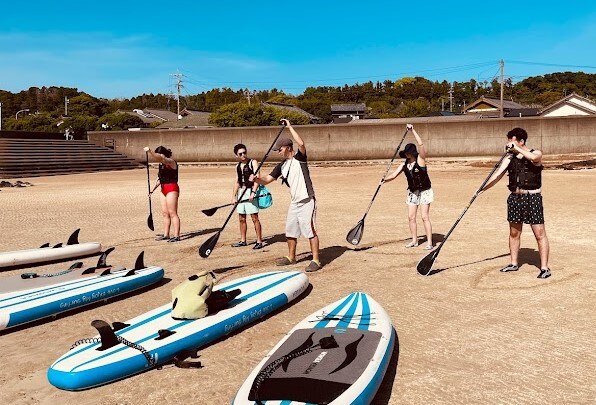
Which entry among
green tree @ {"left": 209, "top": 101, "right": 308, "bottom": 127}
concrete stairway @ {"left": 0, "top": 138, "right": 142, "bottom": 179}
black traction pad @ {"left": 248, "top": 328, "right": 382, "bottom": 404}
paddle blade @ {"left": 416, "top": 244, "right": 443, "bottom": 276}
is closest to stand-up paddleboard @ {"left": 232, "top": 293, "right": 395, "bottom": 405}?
black traction pad @ {"left": 248, "top": 328, "right": 382, "bottom": 404}

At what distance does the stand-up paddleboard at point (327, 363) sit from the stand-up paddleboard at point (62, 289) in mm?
2831

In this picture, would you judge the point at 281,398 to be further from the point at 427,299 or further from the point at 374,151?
the point at 374,151

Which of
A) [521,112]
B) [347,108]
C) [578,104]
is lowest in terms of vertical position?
[578,104]

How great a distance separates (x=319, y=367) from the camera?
11.4ft

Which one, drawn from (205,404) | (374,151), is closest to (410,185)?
(205,404)

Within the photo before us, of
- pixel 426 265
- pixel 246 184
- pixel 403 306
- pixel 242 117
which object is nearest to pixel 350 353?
pixel 403 306

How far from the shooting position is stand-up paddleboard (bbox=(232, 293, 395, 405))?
10.3ft

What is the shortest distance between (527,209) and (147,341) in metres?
4.75

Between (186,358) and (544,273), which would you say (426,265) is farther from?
(186,358)

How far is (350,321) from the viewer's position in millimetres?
4438

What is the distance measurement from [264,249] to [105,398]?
17.6 ft

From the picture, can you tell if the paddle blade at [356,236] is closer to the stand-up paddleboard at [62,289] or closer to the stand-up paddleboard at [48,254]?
the stand-up paddleboard at [62,289]

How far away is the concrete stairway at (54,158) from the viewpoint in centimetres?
3006

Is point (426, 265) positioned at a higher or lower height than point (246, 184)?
lower
